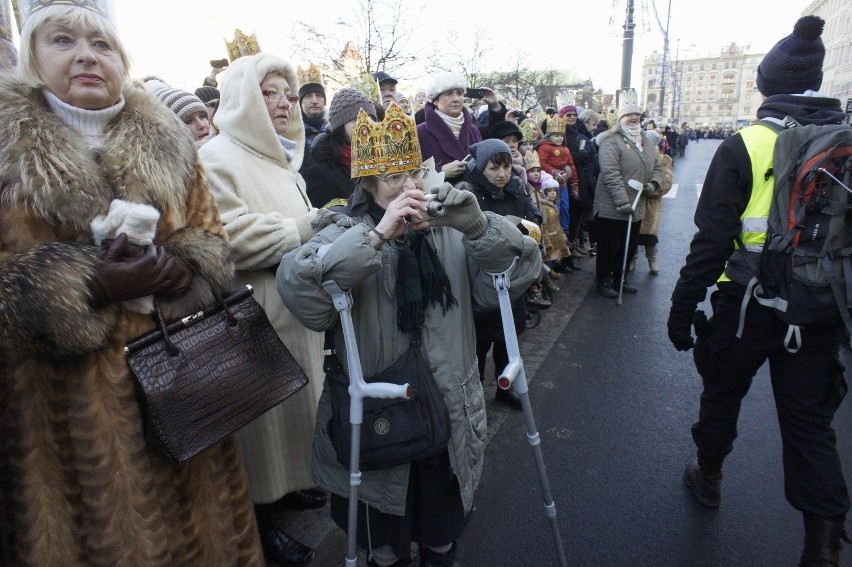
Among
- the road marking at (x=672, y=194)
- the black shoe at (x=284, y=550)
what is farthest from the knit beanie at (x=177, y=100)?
the road marking at (x=672, y=194)

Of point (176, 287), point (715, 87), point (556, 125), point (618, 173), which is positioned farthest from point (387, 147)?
point (715, 87)

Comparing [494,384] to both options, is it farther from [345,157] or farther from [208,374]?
[208,374]

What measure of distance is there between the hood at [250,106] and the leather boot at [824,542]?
123 inches

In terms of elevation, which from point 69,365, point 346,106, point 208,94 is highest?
point 208,94

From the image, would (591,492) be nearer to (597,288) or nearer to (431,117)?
(431,117)

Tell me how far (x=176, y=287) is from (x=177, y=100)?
2.08m

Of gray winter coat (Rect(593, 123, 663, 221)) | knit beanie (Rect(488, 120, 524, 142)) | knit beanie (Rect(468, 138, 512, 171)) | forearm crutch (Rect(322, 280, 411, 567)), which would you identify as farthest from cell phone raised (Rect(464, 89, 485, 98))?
forearm crutch (Rect(322, 280, 411, 567))

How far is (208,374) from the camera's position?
186 centimetres

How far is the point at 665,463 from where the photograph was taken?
3.51 m

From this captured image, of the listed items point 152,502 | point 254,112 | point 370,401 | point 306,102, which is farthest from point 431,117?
point 152,502

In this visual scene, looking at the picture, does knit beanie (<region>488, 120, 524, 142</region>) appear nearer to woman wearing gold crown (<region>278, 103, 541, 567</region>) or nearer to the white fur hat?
the white fur hat

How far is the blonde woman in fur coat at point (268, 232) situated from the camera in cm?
254

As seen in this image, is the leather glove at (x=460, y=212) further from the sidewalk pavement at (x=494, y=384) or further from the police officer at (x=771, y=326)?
the sidewalk pavement at (x=494, y=384)

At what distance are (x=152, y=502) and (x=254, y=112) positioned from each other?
1.78 meters
